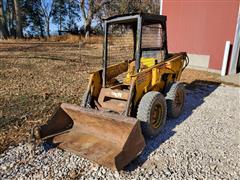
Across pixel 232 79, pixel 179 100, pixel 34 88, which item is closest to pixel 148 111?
pixel 179 100

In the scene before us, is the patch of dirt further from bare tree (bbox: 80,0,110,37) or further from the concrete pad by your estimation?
bare tree (bbox: 80,0,110,37)

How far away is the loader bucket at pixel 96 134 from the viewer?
2758 mm

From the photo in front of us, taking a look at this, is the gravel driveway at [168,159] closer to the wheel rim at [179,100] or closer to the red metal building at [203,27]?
the wheel rim at [179,100]

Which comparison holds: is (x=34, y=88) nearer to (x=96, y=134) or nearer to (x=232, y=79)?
(x=96, y=134)

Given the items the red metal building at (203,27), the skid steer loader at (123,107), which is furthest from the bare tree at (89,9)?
the skid steer loader at (123,107)

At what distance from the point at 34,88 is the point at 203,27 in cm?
648

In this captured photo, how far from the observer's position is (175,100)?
14.0ft

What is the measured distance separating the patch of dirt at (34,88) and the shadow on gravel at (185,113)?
1.96 feet

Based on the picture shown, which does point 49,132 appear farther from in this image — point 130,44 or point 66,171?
point 130,44

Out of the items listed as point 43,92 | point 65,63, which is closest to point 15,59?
point 65,63

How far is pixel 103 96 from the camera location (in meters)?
3.84

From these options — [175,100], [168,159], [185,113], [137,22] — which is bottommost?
[168,159]

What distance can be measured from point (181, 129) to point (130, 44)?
1.98 meters

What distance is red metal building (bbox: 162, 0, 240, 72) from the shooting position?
8031 mm
